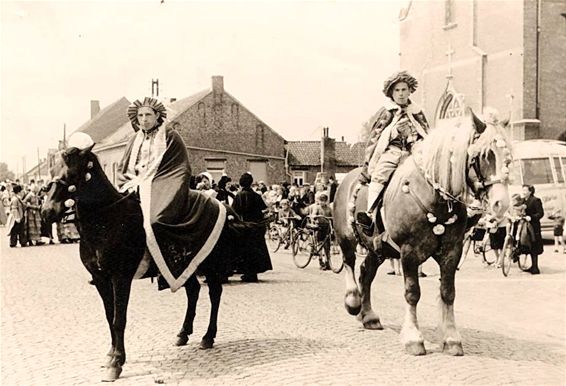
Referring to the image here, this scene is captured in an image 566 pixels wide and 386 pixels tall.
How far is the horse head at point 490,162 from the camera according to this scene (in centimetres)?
602

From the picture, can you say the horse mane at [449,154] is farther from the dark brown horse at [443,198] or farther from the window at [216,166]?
the window at [216,166]

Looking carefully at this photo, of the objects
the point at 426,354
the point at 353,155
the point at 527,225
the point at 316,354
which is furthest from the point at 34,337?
the point at 353,155

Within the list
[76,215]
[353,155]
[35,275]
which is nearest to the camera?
[76,215]

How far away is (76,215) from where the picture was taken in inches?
233

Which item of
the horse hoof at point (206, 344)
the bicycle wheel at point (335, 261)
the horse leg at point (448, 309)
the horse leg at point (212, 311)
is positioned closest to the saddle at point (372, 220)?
the horse leg at point (448, 309)

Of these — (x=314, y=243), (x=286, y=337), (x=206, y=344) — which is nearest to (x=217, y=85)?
(x=314, y=243)

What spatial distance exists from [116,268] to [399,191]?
286cm

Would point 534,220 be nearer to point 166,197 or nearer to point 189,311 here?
point 189,311

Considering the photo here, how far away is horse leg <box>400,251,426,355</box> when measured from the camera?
651cm

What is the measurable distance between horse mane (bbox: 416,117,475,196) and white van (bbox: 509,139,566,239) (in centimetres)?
1572

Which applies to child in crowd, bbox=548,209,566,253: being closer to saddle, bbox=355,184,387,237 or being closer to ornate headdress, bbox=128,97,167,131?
saddle, bbox=355,184,387,237

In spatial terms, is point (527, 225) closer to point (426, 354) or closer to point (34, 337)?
point (426, 354)

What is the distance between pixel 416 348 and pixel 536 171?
17.1 meters

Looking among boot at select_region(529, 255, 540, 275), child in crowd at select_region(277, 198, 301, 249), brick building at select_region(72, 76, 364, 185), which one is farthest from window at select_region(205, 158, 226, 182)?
boot at select_region(529, 255, 540, 275)
